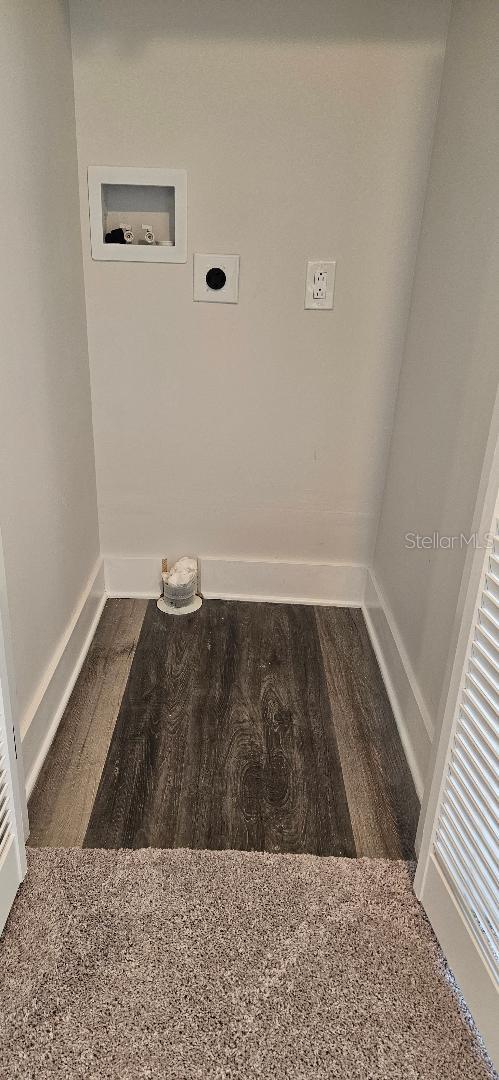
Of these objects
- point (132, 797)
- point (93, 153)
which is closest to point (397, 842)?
point (132, 797)

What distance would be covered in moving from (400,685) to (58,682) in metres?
0.95

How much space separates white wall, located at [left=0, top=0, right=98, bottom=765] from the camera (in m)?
1.47

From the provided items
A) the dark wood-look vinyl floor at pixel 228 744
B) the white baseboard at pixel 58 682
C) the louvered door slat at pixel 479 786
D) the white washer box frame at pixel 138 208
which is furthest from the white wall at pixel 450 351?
the white baseboard at pixel 58 682

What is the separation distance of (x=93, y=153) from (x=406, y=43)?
920mm

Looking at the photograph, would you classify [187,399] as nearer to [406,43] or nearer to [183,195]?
[183,195]

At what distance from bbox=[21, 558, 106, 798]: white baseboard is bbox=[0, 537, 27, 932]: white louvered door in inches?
9.9

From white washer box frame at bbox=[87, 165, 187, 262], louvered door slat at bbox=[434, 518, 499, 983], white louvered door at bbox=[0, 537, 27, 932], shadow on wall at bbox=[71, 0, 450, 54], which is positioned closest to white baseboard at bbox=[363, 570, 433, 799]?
louvered door slat at bbox=[434, 518, 499, 983]

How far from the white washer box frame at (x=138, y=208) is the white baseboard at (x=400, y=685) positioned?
1262mm

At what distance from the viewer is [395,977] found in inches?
48.6

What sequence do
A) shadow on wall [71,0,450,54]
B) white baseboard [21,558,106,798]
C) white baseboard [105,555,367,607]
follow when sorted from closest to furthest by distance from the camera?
white baseboard [21,558,106,798], shadow on wall [71,0,450,54], white baseboard [105,555,367,607]
